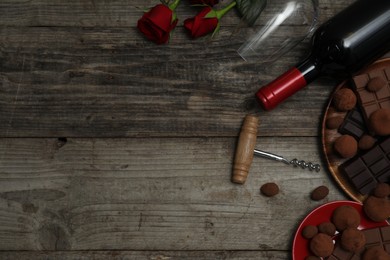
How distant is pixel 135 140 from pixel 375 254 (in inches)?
15.5

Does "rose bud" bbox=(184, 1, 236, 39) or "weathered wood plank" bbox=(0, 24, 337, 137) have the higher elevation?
"rose bud" bbox=(184, 1, 236, 39)

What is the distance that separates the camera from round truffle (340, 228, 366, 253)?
64 centimetres

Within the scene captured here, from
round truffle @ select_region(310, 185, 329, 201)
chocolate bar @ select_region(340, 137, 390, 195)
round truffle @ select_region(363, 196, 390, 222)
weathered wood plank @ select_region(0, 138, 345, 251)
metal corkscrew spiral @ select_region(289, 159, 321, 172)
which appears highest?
chocolate bar @ select_region(340, 137, 390, 195)

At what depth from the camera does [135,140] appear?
723 millimetres

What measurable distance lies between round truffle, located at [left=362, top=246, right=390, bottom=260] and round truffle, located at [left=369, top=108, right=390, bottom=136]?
0.54 ft

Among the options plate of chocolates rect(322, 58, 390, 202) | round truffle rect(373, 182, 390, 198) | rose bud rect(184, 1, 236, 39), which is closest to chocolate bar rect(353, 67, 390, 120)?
plate of chocolates rect(322, 58, 390, 202)

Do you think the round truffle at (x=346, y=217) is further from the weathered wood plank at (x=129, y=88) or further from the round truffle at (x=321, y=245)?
the weathered wood plank at (x=129, y=88)

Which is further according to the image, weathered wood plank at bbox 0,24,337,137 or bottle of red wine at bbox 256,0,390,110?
weathered wood plank at bbox 0,24,337,137

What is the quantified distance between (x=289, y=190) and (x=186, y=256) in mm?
190

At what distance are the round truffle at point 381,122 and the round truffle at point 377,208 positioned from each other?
0.10 m

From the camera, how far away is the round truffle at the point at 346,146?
0.66m

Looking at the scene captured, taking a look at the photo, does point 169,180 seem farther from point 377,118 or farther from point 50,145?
point 377,118

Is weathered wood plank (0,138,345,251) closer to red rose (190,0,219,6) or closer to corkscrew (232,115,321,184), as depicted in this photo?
corkscrew (232,115,321,184)

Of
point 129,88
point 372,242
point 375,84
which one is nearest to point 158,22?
point 129,88
